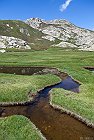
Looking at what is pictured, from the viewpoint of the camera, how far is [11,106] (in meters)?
50.1

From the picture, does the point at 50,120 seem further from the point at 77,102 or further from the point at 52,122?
the point at 77,102

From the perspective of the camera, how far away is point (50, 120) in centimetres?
4222

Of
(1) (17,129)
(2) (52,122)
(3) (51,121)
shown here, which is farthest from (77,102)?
(1) (17,129)

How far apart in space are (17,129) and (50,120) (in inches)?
293

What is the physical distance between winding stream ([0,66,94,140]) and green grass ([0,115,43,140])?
72.3 inches

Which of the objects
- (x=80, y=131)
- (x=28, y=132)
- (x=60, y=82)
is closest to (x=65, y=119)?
(x=80, y=131)

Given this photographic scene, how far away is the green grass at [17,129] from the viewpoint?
34562 millimetres

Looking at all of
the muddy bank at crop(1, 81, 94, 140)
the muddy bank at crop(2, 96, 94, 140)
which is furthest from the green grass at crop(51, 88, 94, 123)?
the muddy bank at crop(2, 96, 94, 140)

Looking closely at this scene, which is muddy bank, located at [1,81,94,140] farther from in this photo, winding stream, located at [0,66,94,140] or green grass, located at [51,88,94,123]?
green grass, located at [51,88,94,123]

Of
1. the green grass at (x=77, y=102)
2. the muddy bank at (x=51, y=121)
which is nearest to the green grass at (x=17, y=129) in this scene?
the muddy bank at (x=51, y=121)

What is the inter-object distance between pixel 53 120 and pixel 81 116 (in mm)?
4902

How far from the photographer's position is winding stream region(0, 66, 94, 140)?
36.4m

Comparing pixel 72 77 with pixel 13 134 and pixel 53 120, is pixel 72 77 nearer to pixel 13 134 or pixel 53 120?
pixel 53 120

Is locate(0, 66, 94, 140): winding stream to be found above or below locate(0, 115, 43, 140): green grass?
below
